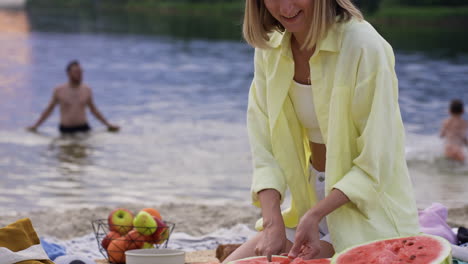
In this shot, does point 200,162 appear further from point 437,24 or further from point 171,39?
point 437,24

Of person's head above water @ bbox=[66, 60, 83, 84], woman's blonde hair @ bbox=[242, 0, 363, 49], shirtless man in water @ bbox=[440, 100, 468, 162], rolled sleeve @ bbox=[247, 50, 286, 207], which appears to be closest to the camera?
woman's blonde hair @ bbox=[242, 0, 363, 49]

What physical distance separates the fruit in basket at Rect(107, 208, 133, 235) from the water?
11.8 feet

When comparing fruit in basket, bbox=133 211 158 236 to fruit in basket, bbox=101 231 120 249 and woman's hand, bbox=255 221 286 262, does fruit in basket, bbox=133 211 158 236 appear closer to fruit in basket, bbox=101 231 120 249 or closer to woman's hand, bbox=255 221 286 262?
fruit in basket, bbox=101 231 120 249

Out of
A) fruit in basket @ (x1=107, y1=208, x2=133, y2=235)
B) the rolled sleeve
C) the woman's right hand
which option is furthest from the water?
the woman's right hand

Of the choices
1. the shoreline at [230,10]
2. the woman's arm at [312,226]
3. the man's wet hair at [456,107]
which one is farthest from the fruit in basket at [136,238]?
the shoreline at [230,10]

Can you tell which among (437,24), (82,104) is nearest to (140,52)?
(82,104)

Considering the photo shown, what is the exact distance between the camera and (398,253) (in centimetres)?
347

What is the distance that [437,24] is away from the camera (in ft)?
202

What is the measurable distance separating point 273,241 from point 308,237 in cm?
20

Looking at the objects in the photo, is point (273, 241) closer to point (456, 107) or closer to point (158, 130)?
point (456, 107)

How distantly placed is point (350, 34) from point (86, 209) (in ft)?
15.6

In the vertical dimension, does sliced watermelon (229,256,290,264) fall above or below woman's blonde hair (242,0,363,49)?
below

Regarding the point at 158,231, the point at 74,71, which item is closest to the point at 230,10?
the point at 74,71

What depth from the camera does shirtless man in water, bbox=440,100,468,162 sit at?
42.5 feet
